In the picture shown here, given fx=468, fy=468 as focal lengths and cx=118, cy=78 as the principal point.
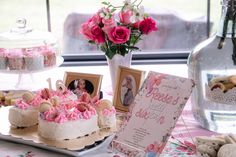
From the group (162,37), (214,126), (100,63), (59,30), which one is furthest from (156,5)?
(214,126)

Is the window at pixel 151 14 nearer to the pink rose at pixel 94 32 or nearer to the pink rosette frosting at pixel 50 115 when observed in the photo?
the pink rose at pixel 94 32

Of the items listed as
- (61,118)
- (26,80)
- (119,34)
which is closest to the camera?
(61,118)

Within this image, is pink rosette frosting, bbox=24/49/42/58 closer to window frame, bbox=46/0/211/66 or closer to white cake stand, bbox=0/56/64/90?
white cake stand, bbox=0/56/64/90

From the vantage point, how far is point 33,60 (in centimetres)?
168

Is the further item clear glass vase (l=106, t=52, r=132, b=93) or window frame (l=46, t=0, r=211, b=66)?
window frame (l=46, t=0, r=211, b=66)

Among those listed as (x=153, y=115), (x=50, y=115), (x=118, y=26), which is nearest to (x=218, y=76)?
(x=153, y=115)

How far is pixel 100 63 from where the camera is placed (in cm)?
228

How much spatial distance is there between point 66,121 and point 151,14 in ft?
7.42

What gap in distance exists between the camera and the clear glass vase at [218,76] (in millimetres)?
1233

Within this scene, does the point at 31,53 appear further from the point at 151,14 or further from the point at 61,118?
the point at 151,14

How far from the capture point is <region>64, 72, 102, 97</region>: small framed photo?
1468 millimetres

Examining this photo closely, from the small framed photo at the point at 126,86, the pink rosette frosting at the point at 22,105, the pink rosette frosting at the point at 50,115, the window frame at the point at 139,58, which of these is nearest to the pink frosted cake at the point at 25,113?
the pink rosette frosting at the point at 22,105

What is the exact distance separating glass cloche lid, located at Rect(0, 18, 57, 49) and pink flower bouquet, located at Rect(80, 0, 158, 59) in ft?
1.09

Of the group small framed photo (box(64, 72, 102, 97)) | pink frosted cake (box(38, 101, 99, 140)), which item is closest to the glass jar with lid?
small framed photo (box(64, 72, 102, 97))
